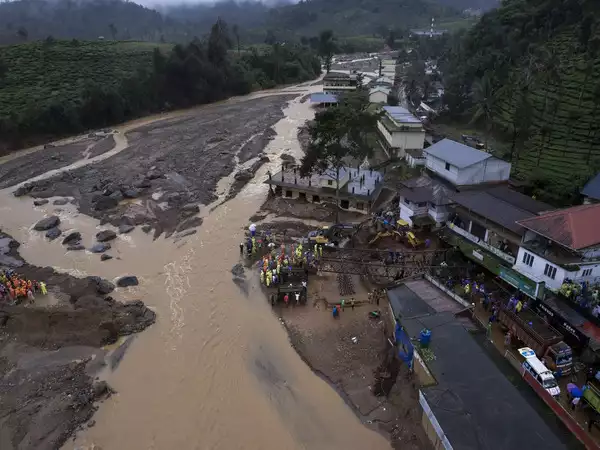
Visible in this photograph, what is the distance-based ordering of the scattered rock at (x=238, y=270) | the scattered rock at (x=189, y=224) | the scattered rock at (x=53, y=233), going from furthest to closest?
the scattered rock at (x=189, y=224), the scattered rock at (x=53, y=233), the scattered rock at (x=238, y=270)

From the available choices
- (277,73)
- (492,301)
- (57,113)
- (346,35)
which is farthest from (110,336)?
(346,35)

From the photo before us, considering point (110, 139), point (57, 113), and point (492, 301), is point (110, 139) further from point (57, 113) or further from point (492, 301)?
point (492, 301)

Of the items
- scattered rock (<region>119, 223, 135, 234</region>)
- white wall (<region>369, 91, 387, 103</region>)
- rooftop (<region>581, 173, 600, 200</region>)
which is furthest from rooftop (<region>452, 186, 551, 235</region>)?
white wall (<region>369, 91, 387, 103</region>)

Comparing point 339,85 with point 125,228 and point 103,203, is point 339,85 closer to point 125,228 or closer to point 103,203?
point 103,203

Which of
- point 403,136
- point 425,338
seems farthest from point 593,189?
point 403,136

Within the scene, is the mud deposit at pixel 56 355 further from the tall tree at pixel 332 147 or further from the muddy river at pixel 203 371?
the tall tree at pixel 332 147

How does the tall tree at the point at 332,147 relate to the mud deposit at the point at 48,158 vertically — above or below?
above

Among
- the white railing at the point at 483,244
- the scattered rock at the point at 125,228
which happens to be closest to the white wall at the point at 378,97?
the white railing at the point at 483,244

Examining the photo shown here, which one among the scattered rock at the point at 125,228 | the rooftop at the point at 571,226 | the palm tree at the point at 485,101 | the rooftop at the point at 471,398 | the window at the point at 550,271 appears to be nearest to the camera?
the rooftop at the point at 471,398
